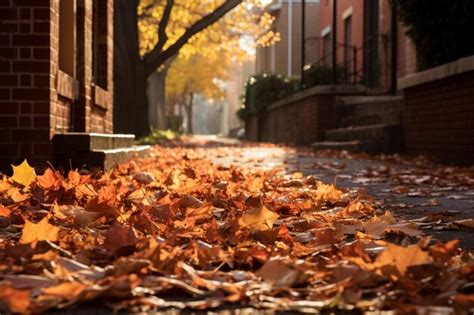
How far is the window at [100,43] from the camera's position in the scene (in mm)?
8758

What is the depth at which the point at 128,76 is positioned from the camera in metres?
18.4

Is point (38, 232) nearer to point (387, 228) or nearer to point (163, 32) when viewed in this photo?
point (387, 228)

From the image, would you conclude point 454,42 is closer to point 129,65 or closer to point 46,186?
→ point 46,186

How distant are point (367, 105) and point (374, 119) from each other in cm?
114

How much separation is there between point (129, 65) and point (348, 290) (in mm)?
16832

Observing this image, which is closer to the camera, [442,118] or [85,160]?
[85,160]

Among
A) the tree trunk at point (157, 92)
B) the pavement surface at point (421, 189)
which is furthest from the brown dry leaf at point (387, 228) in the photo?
the tree trunk at point (157, 92)

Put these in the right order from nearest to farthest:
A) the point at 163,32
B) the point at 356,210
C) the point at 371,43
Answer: the point at 356,210
the point at 371,43
the point at 163,32

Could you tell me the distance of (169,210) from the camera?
133 inches

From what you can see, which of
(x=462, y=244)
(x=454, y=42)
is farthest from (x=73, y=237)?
(x=454, y=42)

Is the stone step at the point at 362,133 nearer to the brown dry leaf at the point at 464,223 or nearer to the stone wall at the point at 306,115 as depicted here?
the stone wall at the point at 306,115

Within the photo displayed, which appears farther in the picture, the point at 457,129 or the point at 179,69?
the point at 179,69

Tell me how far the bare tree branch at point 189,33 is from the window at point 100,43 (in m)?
9.59

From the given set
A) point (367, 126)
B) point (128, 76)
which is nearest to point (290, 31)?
point (128, 76)
